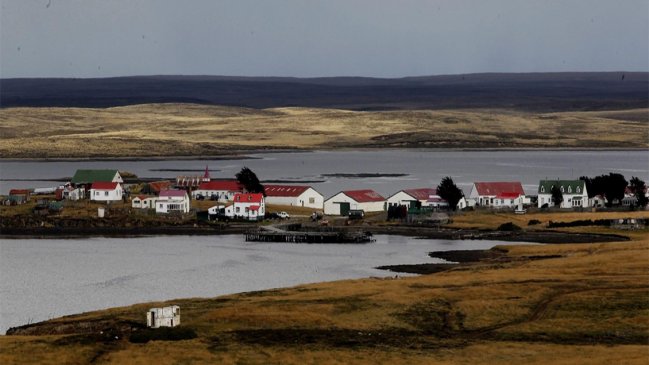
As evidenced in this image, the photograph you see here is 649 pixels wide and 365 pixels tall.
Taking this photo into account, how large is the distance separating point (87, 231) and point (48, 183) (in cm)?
5124

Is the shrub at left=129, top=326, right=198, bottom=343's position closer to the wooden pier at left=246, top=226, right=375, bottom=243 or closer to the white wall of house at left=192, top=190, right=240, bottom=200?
the wooden pier at left=246, top=226, right=375, bottom=243

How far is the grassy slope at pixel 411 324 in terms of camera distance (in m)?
39.2

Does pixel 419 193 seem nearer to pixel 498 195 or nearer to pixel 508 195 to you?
pixel 498 195

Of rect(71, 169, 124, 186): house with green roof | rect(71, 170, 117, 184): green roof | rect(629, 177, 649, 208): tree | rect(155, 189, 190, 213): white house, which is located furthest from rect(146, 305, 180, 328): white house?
rect(629, 177, 649, 208): tree

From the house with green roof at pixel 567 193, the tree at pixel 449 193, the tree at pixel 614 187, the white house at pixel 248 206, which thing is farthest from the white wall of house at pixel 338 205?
the tree at pixel 614 187

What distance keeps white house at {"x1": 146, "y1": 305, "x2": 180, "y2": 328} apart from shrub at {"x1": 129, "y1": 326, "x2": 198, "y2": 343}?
1.15m

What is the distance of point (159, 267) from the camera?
2891 inches

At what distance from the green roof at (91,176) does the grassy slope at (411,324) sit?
5262 cm

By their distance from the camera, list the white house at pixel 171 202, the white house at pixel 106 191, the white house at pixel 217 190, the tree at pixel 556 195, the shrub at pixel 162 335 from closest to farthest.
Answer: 1. the shrub at pixel 162 335
2. the white house at pixel 171 202
3. the white house at pixel 106 191
4. the tree at pixel 556 195
5. the white house at pixel 217 190

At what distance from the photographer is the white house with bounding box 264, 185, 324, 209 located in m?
108

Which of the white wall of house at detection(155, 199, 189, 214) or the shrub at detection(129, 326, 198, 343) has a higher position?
the white wall of house at detection(155, 199, 189, 214)

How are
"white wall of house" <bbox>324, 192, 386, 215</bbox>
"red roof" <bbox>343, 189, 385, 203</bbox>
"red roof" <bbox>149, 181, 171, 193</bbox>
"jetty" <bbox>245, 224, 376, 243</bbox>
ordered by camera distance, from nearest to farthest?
"jetty" <bbox>245, 224, 376, 243</bbox> < "white wall of house" <bbox>324, 192, 386, 215</bbox> < "red roof" <bbox>343, 189, 385, 203</bbox> < "red roof" <bbox>149, 181, 171, 193</bbox>

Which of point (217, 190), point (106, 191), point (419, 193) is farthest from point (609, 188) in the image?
point (106, 191)

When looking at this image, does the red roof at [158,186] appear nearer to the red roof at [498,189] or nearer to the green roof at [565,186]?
the red roof at [498,189]
